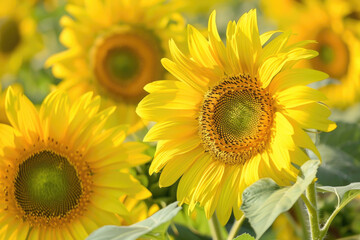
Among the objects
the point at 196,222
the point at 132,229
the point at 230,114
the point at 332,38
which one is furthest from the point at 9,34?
the point at 132,229

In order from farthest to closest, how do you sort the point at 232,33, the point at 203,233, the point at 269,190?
the point at 203,233
the point at 232,33
the point at 269,190

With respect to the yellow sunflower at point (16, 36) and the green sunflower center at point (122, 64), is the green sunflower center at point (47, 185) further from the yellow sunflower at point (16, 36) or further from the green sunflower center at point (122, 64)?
the yellow sunflower at point (16, 36)

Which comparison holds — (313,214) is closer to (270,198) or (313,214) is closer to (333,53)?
(270,198)

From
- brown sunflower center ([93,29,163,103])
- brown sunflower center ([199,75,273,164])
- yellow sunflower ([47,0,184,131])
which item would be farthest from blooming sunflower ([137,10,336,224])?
brown sunflower center ([93,29,163,103])

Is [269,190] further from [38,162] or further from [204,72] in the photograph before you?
[38,162]

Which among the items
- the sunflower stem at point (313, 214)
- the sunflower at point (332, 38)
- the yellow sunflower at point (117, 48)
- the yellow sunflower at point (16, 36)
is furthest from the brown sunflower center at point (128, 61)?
the sunflower stem at point (313, 214)

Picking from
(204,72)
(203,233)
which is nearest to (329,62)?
(203,233)
